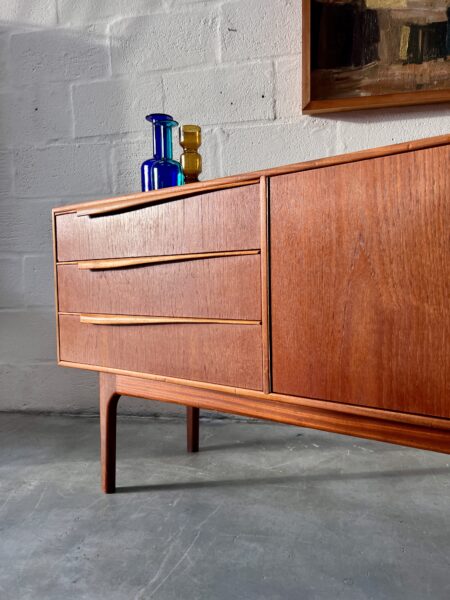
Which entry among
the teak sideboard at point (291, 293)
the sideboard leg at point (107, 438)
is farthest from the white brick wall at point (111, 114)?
the teak sideboard at point (291, 293)

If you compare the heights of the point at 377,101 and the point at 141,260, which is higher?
the point at 377,101

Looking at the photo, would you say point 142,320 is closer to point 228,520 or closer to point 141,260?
point 141,260

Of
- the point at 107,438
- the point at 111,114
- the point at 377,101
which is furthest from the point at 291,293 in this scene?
the point at 111,114

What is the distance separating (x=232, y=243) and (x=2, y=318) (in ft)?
4.40

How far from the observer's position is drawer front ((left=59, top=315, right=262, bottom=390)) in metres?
0.92

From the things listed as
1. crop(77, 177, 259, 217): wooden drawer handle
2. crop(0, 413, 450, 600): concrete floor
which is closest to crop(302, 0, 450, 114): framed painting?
crop(77, 177, 259, 217): wooden drawer handle

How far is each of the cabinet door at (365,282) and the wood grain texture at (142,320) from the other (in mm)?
102

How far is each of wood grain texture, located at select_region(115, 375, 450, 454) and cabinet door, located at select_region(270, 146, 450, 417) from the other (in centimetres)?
3

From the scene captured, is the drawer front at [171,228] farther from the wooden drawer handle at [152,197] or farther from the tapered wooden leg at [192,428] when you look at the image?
the tapered wooden leg at [192,428]

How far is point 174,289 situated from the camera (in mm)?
1004

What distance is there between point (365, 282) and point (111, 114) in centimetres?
133

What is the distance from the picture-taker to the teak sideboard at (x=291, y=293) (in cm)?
72

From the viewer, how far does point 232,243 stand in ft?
3.00

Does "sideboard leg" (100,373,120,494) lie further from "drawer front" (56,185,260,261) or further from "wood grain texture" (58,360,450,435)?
"drawer front" (56,185,260,261)
